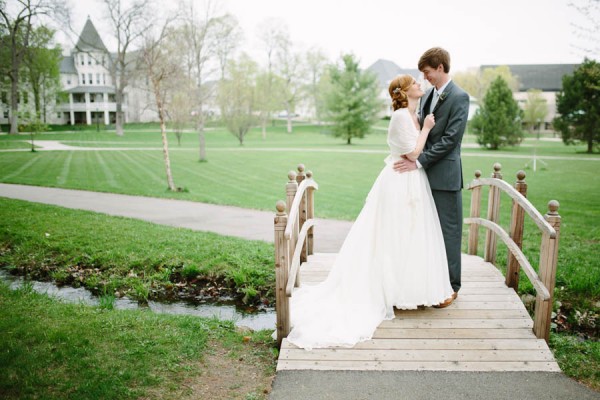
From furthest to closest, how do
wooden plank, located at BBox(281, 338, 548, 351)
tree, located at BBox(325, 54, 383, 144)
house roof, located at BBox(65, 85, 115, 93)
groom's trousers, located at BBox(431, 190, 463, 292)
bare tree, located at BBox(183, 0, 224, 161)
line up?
house roof, located at BBox(65, 85, 115, 93) → tree, located at BBox(325, 54, 383, 144) → bare tree, located at BBox(183, 0, 224, 161) → groom's trousers, located at BBox(431, 190, 463, 292) → wooden plank, located at BBox(281, 338, 548, 351)

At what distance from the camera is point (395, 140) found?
4781mm

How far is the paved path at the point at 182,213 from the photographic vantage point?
391 inches

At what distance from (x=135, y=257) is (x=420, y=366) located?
581cm

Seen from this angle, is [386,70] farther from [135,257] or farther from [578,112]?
[135,257]

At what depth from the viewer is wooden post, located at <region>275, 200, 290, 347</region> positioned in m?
4.47

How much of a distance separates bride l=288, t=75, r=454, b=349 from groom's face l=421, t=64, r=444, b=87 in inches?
11.7

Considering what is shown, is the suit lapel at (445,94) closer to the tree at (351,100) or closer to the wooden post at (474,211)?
the wooden post at (474,211)

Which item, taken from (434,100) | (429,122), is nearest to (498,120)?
(434,100)

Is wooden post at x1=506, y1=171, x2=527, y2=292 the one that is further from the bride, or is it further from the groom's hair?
the groom's hair

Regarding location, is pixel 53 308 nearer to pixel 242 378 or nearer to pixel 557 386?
pixel 242 378

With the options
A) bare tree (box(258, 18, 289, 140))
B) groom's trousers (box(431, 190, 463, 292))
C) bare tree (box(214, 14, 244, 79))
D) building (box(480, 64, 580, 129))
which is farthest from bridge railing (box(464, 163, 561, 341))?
building (box(480, 64, 580, 129))

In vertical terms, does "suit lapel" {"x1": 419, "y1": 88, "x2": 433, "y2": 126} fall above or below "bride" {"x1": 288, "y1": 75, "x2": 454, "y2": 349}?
above

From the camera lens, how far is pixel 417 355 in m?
4.14

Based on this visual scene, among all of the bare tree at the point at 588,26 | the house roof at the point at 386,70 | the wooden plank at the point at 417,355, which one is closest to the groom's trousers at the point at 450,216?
the wooden plank at the point at 417,355
